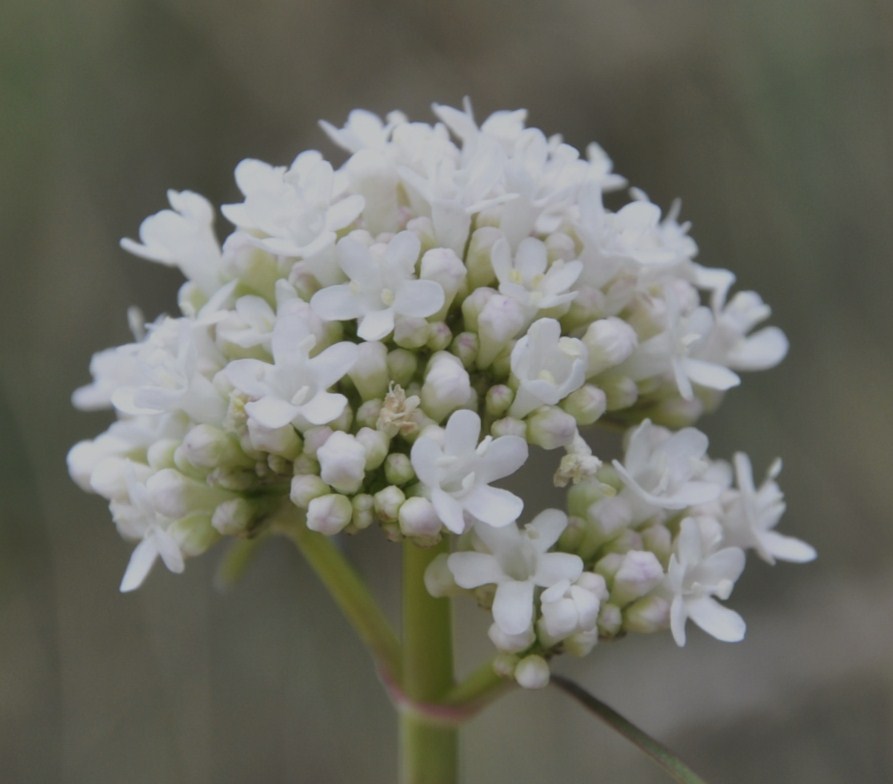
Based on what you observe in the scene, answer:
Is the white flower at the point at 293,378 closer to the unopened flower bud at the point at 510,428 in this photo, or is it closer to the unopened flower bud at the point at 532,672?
the unopened flower bud at the point at 510,428

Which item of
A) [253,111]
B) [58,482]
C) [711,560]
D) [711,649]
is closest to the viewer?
[711,560]

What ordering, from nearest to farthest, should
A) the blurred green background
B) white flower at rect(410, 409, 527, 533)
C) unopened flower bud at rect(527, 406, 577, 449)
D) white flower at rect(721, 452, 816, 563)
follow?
1. white flower at rect(410, 409, 527, 533)
2. unopened flower bud at rect(527, 406, 577, 449)
3. white flower at rect(721, 452, 816, 563)
4. the blurred green background

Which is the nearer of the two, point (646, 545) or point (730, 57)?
point (646, 545)

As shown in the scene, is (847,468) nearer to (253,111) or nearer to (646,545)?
(646,545)

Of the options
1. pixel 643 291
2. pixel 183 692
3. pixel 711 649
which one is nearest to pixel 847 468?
pixel 711 649

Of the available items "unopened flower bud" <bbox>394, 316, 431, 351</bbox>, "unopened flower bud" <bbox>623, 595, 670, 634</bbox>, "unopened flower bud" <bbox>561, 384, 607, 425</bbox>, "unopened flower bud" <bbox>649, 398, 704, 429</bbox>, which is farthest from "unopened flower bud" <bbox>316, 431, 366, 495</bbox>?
"unopened flower bud" <bbox>649, 398, 704, 429</bbox>

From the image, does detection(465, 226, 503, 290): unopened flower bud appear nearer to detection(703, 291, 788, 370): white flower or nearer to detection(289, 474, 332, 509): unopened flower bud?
detection(289, 474, 332, 509): unopened flower bud
